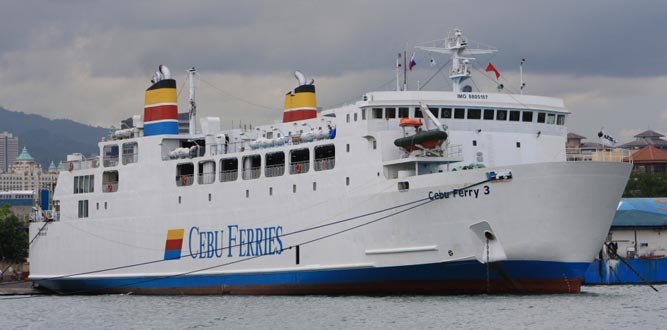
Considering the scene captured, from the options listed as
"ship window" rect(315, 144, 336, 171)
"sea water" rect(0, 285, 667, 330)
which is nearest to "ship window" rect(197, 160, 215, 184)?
"sea water" rect(0, 285, 667, 330)

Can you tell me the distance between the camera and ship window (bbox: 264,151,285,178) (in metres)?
41.0

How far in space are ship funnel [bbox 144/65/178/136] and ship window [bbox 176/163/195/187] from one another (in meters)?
1.73

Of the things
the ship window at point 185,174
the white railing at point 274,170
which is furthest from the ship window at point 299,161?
the ship window at point 185,174

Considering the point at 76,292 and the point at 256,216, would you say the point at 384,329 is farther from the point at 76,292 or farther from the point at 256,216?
the point at 76,292

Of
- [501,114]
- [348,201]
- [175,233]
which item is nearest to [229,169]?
[175,233]

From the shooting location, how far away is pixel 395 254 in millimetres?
36312

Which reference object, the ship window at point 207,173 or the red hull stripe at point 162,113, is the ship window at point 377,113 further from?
the red hull stripe at point 162,113

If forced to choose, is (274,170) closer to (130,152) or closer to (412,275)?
(412,275)

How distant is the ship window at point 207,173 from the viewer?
142 feet

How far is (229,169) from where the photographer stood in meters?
43.5

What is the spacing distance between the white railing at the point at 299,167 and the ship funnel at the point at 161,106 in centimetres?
699

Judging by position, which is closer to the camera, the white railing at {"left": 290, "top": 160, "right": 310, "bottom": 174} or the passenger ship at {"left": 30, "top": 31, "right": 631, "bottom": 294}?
the passenger ship at {"left": 30, "top": 31, "right": 631, "bottom": 294}

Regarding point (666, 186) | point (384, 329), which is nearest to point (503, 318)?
point (384, 329)

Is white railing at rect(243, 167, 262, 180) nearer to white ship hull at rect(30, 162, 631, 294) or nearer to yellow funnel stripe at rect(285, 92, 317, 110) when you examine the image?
white ship hull at rect(30, 162, 631, 294)
